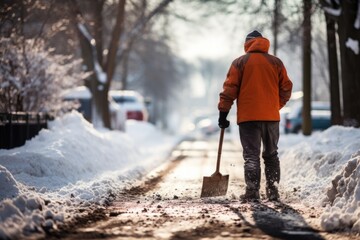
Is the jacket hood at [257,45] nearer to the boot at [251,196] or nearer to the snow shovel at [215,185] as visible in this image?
the snow shovel at [215,185]

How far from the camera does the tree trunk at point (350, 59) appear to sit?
13227 millimetres

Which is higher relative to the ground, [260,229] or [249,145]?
[249,145]

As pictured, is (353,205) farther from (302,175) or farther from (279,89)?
(302,175)

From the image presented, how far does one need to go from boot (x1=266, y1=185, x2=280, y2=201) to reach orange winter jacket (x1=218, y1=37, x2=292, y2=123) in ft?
2.73

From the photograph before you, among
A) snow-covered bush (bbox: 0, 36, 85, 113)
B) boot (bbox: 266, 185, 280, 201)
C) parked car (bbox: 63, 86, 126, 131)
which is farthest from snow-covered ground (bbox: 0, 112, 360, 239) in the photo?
parked car (bbox: 63, 86, 126, 131)

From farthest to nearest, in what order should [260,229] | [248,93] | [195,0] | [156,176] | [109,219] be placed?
[195,0]
[156,176]
[248,93]
[109,219]
[260,229]

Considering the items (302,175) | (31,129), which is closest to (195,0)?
(31,129)

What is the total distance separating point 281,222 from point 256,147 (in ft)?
5.89

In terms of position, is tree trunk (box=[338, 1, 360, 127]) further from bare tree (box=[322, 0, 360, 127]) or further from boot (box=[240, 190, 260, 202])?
boot (box=[240, 190, 260, 202])

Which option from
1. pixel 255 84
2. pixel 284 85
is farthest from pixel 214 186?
pixel 284 85

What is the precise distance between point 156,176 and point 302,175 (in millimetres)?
2672

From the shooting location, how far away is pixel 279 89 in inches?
302

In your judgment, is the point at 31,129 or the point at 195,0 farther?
the point at 195,0

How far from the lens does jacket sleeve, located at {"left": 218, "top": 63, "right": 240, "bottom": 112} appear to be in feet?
24.2
